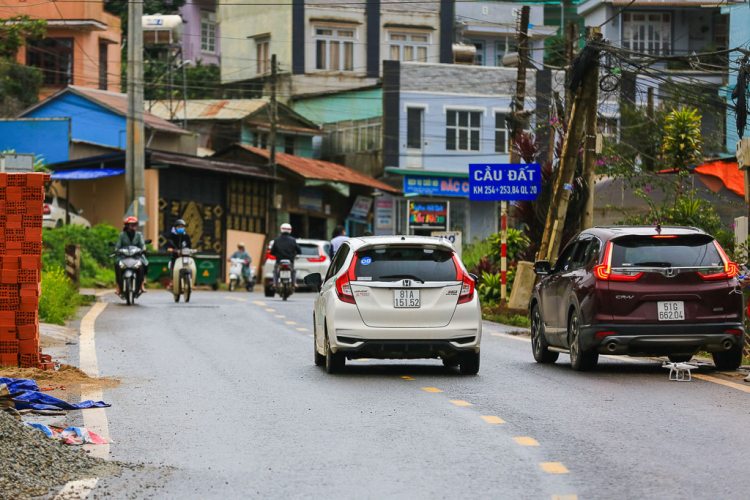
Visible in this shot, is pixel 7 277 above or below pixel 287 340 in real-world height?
above

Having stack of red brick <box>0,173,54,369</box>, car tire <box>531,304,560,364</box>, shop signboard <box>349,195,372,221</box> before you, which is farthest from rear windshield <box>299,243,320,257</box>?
stack of red brick <box>0,173,54,369</box>

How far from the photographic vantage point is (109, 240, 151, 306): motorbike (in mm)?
25281

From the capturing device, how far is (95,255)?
129 ft

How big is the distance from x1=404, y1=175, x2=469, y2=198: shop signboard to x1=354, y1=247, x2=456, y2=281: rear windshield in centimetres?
3999

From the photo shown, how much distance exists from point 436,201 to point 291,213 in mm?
6736

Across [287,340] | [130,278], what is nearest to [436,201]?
[130,278]

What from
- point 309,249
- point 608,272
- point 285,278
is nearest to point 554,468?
point 608,272

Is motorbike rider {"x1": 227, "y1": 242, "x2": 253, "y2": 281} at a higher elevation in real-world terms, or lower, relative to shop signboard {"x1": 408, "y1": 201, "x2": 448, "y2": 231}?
lower

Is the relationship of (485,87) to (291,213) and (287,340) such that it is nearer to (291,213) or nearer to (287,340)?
(291,213)

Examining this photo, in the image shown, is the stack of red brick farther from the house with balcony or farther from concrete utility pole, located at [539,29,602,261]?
the house with balcony

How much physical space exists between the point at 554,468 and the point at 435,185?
153ft

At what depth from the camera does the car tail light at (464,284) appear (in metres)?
13.8

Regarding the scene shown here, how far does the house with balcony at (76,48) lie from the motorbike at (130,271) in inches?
1148

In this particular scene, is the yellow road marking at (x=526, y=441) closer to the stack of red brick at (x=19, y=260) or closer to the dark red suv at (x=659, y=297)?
the dark red suv at (x=659, y=297)
